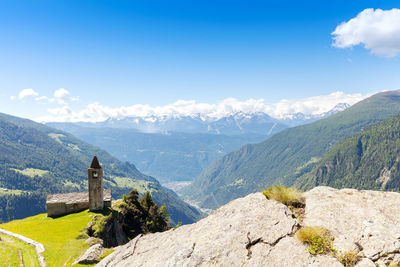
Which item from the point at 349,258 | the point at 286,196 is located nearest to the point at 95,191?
the point at 286,196

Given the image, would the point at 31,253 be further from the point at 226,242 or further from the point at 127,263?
the point at 226,242

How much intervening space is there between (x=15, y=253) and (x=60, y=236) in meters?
10.7

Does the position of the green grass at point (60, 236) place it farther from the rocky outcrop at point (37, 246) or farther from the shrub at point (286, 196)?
the shrub at point (286, 196)

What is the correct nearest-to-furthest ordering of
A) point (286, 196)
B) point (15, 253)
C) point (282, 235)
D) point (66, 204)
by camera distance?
point (282, 235) → point (286, 196) → point (15, 253) → point (66, 204)

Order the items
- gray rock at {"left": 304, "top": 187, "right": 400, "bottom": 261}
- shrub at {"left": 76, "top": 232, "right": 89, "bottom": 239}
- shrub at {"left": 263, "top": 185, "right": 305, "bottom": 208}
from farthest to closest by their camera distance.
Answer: shrub at {"left": 76, "top": 232, "right": 89, "bottom": 239} → shrub at {"left": 263, "top": 185, "right": 305, "bottom": 208} → gray rock at {"left": 304, "top": 187, "right": 400, "bottom": 261}

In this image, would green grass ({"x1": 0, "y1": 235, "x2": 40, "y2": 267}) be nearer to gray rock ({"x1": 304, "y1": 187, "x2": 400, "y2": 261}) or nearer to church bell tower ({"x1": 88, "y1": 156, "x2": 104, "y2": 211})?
church bell tower ({"x1": 88, "y1": 156, "x2": 104, "y2": 211})

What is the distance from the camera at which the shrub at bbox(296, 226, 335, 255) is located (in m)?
7.47

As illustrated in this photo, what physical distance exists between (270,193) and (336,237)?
3995 mm

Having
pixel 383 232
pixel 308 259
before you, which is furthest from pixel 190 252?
pixel 383 232

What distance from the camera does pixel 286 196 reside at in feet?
36.2

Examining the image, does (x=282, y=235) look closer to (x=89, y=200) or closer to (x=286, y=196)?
(x=286, y=196)

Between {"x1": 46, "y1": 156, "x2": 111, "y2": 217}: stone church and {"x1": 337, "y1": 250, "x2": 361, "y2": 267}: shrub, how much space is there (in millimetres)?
50142

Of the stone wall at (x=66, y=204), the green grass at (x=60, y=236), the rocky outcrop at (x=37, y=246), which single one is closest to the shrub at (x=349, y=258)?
the green grass at (x=60, y=236)

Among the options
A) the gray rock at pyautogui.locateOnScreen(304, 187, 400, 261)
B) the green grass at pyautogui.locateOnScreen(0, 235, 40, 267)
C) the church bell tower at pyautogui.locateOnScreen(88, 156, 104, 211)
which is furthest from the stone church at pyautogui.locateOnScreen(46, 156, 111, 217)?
the gray rock at pyautogui.locateOnScreen(304, 187, 400, 261)
